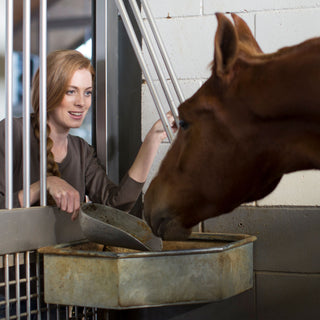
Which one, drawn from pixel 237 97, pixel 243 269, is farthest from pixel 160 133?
pixel 237 97

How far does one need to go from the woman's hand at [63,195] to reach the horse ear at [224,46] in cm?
53

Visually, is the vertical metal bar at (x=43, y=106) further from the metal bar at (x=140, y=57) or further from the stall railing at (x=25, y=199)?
the metal bar at (x=140, y=57)

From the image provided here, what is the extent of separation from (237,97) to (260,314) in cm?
99

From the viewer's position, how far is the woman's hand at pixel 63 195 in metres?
1.27

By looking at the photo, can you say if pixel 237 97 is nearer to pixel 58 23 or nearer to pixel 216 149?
pixel 216 149

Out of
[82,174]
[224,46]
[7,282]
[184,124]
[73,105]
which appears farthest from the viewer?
[82,174]

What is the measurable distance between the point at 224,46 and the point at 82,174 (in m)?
0.87

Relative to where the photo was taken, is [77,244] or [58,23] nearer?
[77,244]

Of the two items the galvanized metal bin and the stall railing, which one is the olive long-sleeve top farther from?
the galvanized metal bin

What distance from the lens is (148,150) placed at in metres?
1.55

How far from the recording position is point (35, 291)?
52.8 inches

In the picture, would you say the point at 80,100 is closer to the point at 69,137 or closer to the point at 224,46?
the point at 69,137

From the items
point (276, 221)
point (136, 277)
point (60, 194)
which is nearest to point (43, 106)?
point (60, 194)

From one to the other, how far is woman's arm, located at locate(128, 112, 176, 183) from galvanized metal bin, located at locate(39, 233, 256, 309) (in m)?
0.46
